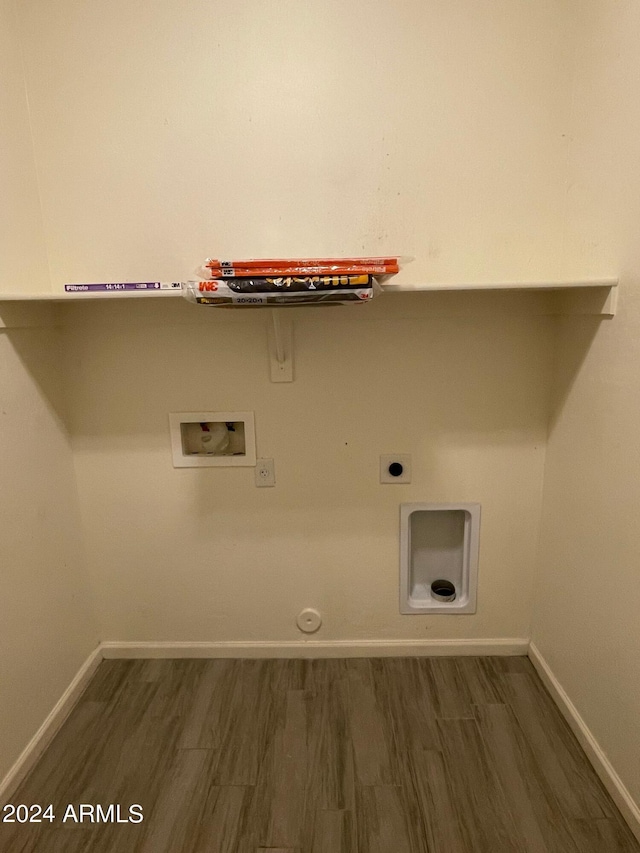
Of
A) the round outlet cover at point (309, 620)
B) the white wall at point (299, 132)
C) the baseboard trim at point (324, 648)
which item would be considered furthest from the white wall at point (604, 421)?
the round outlet cover at point (309, 620)

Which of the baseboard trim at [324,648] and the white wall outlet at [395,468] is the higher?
the white wall outlet at [395,468]

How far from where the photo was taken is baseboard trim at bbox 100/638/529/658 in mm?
1620

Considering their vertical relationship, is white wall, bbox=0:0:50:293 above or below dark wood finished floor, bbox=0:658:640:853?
above

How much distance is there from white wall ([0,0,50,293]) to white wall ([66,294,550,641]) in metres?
0.18

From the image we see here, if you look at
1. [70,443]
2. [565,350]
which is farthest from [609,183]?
[70,443]

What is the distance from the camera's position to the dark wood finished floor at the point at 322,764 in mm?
1067

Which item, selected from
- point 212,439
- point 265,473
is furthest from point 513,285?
point 212,439

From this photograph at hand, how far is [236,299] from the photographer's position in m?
1.03

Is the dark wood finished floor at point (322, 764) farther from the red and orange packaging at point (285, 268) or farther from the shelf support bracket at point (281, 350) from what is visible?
the red and orange packaging at point (285, 268)

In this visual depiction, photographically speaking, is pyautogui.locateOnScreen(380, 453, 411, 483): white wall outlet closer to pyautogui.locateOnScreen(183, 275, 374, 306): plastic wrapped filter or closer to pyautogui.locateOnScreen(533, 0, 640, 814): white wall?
pyautogui.locateOnScreen(533, 0, 640, 814): white wall

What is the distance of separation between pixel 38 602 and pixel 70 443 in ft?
1.62

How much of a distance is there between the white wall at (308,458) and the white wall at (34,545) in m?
0.09

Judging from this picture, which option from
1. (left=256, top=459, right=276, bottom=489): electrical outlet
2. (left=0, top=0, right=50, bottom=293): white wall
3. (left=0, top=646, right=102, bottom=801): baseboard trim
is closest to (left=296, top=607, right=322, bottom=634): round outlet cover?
(left=256, top=459, right=276, bottom=489): electrical outlet

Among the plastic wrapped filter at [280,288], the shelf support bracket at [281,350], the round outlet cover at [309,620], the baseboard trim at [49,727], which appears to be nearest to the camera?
the plastic wrapped filter at [280,288]
